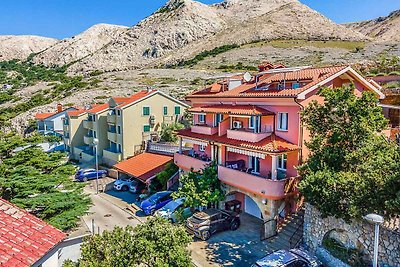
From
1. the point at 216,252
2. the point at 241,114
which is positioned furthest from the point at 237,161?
the point at 216,252

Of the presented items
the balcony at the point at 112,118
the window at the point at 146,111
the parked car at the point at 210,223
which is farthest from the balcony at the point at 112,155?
the parked car at the point at 210,223

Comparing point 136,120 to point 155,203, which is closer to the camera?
point 155,203

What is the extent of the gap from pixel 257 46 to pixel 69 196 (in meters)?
129

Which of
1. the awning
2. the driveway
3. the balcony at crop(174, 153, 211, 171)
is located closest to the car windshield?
the balcony at crop(174, 153, 211, 171)

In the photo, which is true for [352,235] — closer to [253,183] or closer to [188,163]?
[253,183]

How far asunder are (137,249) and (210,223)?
13270mm

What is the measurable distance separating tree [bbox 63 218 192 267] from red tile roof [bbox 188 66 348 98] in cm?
1527

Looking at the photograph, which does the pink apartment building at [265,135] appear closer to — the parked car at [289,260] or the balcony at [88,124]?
the parked car at [289,260]

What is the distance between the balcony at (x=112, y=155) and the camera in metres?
46.7

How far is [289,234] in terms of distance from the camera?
22953 mm

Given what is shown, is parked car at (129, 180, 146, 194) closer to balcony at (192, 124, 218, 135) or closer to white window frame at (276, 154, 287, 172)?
balcony at (192, 124, 218, 135)

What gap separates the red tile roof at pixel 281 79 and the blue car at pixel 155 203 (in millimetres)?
11214

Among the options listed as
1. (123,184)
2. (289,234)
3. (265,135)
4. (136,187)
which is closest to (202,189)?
(265,135)

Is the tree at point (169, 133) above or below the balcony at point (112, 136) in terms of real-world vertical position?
above
